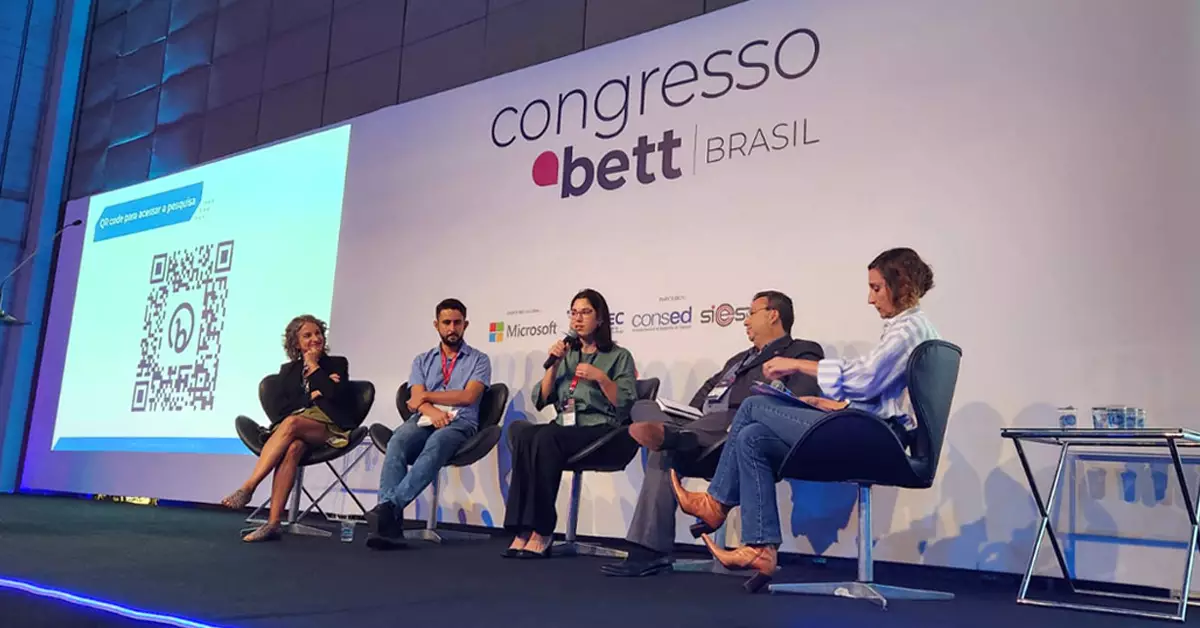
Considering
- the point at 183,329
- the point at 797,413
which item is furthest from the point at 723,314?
the point at 183,329

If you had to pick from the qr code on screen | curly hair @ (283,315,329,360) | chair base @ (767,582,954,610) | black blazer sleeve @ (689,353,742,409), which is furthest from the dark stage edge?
the qr code on screen

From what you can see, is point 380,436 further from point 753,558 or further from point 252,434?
point 753,558

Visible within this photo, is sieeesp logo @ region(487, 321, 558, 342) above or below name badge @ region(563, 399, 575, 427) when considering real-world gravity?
above

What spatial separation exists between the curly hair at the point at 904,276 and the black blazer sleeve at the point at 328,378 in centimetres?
262

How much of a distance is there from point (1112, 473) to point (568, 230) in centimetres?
277

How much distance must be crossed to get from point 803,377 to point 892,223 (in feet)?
3.24

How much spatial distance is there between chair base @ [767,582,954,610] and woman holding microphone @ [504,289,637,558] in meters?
1.15

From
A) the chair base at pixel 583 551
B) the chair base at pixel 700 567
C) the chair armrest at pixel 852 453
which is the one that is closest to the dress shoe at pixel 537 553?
the chair base at pixel 583 551

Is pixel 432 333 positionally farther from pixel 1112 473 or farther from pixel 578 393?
pixel 1112 473

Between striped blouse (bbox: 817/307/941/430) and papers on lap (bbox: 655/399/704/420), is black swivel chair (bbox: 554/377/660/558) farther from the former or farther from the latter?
striped blouse (bbox: 817/307/941/430)

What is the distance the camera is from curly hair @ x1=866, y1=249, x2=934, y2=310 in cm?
286

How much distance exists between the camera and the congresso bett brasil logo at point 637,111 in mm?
4414

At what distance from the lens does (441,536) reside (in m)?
4.46

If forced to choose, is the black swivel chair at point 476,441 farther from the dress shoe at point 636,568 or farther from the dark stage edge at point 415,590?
the dress shoe at point 636,568
